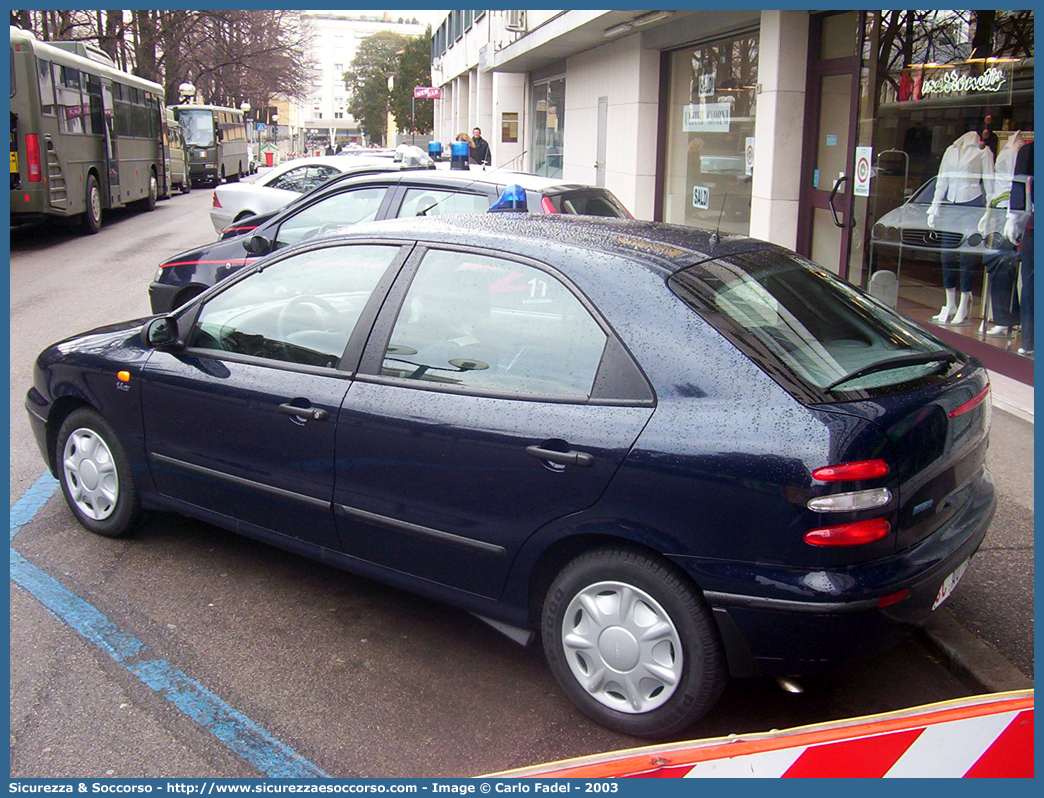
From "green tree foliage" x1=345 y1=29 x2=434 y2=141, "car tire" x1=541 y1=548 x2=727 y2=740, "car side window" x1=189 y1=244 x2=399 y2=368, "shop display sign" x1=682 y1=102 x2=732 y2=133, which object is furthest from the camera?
"green tree foliage" x1=345 y1=29 x2=434 y2=141

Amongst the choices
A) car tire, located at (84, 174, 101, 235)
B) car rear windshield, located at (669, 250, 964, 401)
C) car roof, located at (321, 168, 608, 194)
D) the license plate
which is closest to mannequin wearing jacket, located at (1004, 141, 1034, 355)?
car roof, located at (321, 168, 608, 194)

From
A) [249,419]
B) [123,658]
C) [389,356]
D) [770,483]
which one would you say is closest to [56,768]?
[123,658]

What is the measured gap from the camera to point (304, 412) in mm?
3742

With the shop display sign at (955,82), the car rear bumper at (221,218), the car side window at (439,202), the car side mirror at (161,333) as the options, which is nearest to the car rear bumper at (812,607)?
the car side mirror at (161,333)

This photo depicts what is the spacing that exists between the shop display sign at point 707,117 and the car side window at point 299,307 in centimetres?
1045

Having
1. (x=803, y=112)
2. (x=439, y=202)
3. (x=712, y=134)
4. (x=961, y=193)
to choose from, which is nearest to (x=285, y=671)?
(x=439, y=202)

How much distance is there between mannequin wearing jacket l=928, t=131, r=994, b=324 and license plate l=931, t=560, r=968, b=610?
580 cm

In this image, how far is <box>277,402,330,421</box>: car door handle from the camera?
369cm

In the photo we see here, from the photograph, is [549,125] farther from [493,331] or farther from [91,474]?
[493,331]

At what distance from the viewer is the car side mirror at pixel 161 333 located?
4.30 m

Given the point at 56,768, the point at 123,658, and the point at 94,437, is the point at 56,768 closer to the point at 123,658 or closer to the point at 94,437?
the point at 123,658

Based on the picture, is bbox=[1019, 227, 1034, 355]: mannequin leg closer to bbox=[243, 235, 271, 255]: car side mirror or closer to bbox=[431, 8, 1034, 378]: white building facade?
bbox=[431, 8, 1034, 378]: white building facade

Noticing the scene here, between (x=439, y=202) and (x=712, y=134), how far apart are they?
814cm

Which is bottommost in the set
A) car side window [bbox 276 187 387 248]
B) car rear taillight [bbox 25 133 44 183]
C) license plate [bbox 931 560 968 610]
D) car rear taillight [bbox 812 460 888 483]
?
license plate [bbox 931 560 968 610]
